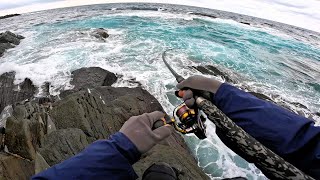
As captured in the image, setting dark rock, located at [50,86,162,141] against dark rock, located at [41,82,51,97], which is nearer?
dark rock, located at [50,86,162,141]

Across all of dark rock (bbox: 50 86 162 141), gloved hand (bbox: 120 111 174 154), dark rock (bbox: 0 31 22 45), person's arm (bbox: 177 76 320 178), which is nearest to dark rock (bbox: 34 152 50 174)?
dark rock (bbox: 50 86 162 141)

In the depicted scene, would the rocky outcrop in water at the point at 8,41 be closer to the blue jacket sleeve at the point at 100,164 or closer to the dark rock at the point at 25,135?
the dark rock at the point at 25,135

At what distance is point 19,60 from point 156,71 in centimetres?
857

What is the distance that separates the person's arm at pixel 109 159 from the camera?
5.56ft

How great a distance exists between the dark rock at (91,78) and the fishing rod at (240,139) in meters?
7.81

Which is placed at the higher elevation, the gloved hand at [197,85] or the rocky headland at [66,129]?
the gloved hand at [197,85]

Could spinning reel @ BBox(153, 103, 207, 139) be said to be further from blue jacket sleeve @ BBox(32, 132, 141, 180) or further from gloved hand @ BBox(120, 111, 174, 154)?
blue jacket sleeve @ BBox(32, 132, 141, 180)

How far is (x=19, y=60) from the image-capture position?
47.4 ft

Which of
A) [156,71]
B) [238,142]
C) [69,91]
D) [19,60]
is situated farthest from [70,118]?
[19,60]

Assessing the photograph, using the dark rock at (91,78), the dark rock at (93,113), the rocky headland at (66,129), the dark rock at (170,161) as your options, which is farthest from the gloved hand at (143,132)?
the dark rock at (91,78)

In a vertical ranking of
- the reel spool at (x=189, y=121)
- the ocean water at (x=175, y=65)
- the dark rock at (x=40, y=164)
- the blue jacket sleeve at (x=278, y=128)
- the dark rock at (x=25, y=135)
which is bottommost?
the ocean water at (x=175, y=65)

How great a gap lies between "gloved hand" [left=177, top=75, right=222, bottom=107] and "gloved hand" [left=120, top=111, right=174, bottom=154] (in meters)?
0.61

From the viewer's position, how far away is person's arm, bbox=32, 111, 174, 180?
169 centimetres

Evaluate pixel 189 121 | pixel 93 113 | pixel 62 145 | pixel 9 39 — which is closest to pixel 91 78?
pixel 93 113
